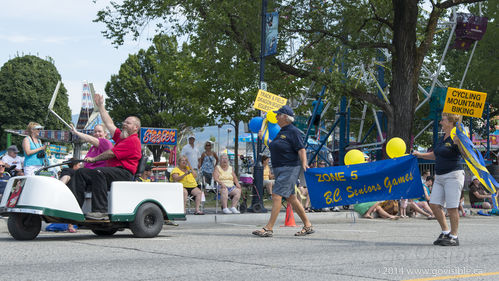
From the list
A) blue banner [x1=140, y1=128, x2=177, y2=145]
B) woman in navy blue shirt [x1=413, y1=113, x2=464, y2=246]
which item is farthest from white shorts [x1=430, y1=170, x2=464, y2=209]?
blue banner [x1=140, y1=128, x2=177, y2=145]

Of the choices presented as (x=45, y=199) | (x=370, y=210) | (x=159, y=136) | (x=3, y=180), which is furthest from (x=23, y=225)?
(x=159, y=136)

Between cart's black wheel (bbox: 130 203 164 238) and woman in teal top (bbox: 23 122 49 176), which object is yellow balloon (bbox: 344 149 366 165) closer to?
cart's black wheel (bbox: 130 203 164 238)

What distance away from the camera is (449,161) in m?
8.68

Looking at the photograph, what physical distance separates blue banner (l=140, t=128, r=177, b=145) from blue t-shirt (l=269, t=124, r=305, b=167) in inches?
623

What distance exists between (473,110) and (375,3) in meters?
6.21

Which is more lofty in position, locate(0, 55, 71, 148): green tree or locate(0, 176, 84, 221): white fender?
locate(0, 55, 71, 148): green tree

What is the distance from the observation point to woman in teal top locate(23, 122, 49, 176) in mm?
12641

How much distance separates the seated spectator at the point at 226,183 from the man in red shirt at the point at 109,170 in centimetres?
637

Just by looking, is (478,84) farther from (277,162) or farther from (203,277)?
(203,277)

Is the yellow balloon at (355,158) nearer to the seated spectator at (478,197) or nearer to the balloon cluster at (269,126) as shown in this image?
the balloon cluster at (269,126)

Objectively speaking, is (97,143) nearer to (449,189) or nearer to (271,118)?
(449,189)

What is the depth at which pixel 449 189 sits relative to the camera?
28.2ft

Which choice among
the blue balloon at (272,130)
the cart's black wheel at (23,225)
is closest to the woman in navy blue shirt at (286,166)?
the cart's black wheel at (23,225)

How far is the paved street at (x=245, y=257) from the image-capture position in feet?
19.4
